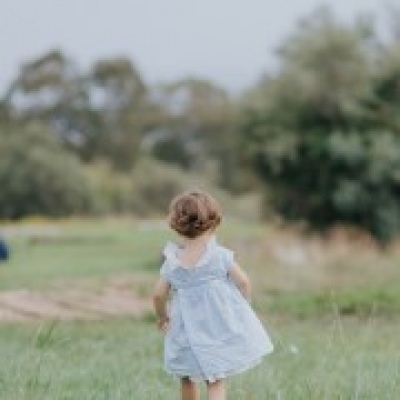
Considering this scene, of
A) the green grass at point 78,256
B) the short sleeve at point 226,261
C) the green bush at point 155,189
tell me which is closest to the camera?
the short sleeve at point 226,261

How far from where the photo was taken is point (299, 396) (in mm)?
5062

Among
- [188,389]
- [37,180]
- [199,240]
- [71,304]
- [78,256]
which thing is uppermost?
[199,240]

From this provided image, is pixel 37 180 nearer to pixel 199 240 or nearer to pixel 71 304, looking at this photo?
pixel 71 304

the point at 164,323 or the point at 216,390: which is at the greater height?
the point at 164,323

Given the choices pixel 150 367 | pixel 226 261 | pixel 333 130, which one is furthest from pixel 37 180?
pixel 226 261

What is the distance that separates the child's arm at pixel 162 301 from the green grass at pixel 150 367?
502mm

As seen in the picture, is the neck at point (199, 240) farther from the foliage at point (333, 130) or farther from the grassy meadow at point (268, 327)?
the foliage at point (333, 130)

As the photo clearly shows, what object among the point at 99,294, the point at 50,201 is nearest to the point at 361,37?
the point at 99,294

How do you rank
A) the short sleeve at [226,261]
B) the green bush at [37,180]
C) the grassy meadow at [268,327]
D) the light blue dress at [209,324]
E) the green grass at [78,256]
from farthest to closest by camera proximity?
the green bush at [37,180]
the green grass at [78,256]
the grassy meadow at [268,327]
the short sleeve at [226,261]
the light blue dress at [209,324]

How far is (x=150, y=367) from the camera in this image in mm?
6238

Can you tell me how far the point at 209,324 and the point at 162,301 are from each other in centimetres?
23

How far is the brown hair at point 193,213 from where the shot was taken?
4.54 metres

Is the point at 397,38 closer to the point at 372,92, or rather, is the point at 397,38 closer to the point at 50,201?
the point at 372,92

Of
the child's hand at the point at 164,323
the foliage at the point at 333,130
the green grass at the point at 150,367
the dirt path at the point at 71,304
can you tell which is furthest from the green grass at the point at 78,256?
the child's hand at the point at 164,323
